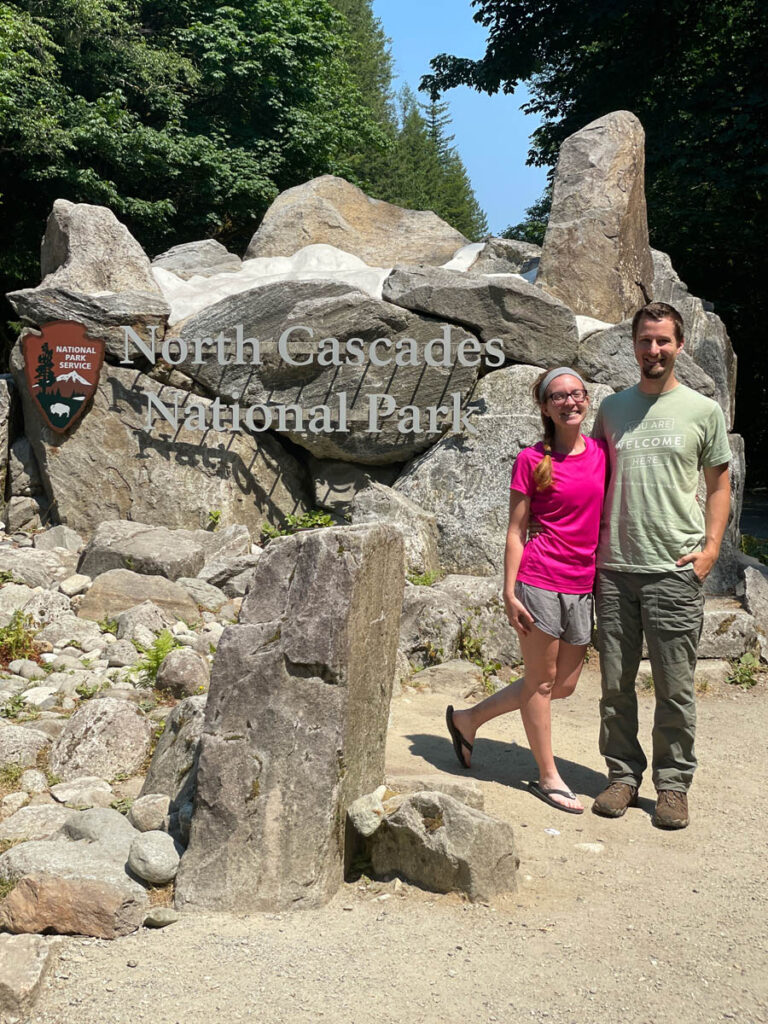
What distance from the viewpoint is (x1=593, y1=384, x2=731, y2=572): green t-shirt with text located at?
3.72m

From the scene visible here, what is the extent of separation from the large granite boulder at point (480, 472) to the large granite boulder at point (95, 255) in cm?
343

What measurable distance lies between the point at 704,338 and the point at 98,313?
5.73 meters

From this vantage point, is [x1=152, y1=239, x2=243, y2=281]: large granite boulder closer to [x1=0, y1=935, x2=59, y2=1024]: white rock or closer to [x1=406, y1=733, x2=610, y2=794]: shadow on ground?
[x1=406, y1=733, x2=610, y2=794]: shadow on ground

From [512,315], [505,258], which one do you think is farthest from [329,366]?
[505,258]

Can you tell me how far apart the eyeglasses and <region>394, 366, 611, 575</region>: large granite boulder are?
3868mm

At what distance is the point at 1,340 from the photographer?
16.2m

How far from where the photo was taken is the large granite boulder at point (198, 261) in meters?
10.5

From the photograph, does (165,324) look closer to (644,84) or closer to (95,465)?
(95,465)

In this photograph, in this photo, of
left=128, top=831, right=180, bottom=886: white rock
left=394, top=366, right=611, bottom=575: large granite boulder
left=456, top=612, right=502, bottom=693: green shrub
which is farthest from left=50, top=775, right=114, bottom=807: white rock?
left=394, top=366, right=611, bottom=575: large granite boulder

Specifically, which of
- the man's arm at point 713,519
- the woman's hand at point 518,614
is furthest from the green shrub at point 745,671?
the woman's hand at point 518,614

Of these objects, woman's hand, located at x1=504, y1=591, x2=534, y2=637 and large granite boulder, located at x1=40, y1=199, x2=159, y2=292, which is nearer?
woman's hand, located at x1=504, y1=591, x2=534, y2=637

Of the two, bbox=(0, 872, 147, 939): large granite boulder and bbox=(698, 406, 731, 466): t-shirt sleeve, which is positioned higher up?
bbox=(698, 406, 731, 466): t-shirt sleeve

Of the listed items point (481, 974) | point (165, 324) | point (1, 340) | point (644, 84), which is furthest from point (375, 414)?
point (1, 340)

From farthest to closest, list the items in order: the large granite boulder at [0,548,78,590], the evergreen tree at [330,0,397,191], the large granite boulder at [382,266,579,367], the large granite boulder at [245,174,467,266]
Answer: the evergreen tree at [330,0,397,191] < the large granite boulder at [245,174,467,266] < the large granite boulder at [382,266,579,367] < the large granite boulder at [0,548,78,590]
